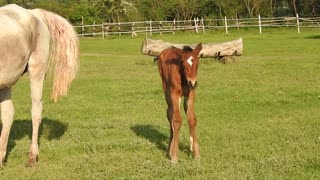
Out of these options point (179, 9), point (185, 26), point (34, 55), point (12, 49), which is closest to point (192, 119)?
point (34, 55)

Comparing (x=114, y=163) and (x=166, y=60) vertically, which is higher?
(x=166, y=60)

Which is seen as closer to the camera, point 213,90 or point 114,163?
point 114,163

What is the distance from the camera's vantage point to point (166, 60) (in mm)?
7398

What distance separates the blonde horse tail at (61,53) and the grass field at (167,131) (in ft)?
3.21

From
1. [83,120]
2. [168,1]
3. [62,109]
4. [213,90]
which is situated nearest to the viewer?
[83,120]

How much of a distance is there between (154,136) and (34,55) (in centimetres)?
249

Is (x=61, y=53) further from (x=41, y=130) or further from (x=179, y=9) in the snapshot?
(x=179, y=9)

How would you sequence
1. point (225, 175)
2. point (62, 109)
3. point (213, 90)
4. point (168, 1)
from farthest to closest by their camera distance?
point (168, 1)
point (213, 90)
point (62, 109)
point (225, 175)

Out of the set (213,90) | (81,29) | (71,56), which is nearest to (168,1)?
(81,29)

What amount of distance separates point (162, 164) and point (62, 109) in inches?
211

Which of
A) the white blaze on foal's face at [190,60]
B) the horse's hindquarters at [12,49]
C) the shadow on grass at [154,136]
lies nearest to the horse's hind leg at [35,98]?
the horse's hindquarters at [12,49]

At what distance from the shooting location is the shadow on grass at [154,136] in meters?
7.94

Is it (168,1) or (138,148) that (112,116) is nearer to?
(138,148)

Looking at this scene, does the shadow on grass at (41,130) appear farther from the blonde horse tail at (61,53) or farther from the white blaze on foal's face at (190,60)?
the white blaze on foal's face at (190,60)
